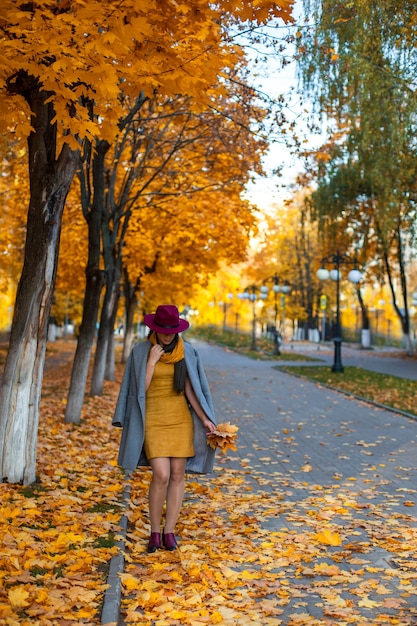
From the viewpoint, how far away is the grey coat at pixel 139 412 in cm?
614

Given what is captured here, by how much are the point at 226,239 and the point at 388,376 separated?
7.14m

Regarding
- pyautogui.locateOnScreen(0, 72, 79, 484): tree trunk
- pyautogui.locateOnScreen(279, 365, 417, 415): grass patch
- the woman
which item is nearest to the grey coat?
the woman

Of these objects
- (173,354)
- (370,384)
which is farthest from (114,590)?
(370,384)

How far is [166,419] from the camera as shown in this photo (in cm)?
627

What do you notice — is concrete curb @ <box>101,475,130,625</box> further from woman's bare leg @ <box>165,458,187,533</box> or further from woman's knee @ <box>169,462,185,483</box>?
woman's knee @ <box>169,462,185,483</box>

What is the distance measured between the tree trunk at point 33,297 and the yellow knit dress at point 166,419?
7.75 ft

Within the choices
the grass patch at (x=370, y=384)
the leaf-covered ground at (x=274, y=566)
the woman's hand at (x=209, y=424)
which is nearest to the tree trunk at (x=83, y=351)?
the leaf-covered ground at (x=274, y=566)

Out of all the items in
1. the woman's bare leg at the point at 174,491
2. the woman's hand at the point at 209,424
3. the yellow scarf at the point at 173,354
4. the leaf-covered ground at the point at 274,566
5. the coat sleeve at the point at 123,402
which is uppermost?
the yellow scarf at the point at 173,354

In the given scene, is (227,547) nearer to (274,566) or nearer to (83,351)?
(274,566)

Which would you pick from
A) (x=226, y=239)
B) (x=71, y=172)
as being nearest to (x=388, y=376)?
(x=226, y=239)

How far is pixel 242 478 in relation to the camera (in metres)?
9.67

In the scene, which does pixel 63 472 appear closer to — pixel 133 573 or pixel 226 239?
pixel 133 573

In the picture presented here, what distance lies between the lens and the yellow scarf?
6.24 metres

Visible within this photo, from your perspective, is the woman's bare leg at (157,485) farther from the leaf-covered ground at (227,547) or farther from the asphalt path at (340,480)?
the asphalt path at (340,480)
